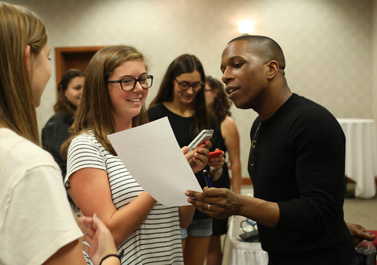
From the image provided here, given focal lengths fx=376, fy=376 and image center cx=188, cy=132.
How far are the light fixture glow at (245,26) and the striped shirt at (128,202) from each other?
5.66m

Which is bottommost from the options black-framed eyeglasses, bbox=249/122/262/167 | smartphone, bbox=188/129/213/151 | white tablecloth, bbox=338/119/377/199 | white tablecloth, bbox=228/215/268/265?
white tablecloth, bbox=338/119/377/199

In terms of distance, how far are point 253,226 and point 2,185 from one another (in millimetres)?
1801

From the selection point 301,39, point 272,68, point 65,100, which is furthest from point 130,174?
point 301,39

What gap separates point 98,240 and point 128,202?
0.36m

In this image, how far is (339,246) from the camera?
1143 mm

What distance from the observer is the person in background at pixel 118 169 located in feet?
4.10

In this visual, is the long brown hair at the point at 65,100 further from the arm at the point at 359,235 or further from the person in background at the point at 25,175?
the person in background at the point at 25,175

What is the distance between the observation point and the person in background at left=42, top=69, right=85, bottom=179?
118 inches

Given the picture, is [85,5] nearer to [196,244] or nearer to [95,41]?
[95,41]

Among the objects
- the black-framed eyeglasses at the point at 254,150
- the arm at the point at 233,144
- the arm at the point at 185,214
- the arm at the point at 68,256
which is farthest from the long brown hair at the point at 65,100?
the arm at the point at 68,256

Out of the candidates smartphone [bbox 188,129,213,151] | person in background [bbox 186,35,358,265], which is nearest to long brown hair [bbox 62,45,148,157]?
smartphone [bbox 188,129,213,151]

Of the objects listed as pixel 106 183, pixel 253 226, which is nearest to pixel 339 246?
pixel 106 183

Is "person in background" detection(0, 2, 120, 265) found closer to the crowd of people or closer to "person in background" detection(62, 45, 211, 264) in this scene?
the crowd of people

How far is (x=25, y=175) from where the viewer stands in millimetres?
638
